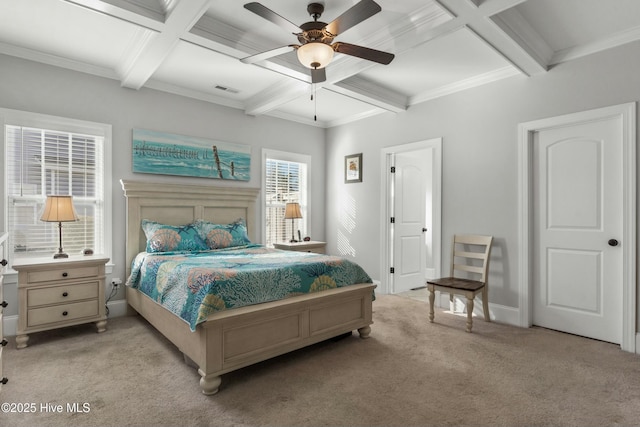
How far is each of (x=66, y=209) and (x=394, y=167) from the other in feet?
12.5

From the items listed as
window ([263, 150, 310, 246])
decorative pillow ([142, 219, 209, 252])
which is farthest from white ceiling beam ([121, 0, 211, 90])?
window ([263, 150, 310, 246])

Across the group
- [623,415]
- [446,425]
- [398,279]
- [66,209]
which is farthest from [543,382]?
[66,209]

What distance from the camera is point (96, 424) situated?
6.05 ft

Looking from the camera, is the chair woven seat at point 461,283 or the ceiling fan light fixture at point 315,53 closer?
the ceiling fan light fixture at point 315,53

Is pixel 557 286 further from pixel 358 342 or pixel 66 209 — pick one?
pixel 66 209

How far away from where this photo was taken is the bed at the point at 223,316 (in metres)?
2.21

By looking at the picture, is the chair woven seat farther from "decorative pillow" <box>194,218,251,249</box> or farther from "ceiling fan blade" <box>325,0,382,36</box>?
"ceiling fan blade" <box>325,0,382,36</box>

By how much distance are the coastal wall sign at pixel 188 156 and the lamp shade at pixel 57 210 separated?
83 centimetres

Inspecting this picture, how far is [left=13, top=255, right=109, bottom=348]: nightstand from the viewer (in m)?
2.89

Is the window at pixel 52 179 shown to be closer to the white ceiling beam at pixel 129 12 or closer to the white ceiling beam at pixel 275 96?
the white ceiling beam at pixel 129 12

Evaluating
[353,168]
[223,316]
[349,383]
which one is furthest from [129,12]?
[353,168]

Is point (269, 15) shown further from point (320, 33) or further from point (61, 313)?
point (61, 313)

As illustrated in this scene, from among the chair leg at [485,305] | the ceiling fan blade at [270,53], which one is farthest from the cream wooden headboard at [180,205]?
the chair leg at [485,305]

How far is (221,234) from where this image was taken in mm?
3996
